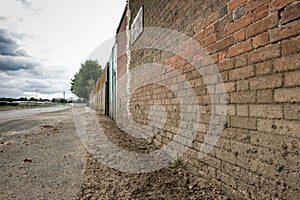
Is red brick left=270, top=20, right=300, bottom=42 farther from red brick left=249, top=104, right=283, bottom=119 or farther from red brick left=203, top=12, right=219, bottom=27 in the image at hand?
red brick left=203, top=12, right=219, bottom=27

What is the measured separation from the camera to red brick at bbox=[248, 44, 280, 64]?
1.53 m

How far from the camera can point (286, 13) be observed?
146cm

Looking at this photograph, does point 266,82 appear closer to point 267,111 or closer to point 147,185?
point 267,111

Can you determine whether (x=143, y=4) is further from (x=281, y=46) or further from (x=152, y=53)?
(x=281, y=46)

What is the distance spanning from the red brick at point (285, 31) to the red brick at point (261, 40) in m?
0.04

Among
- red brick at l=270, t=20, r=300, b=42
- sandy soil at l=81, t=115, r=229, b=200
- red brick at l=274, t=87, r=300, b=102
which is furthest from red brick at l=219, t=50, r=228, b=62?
sandy soil at l=81, t=115, r=229, b=200

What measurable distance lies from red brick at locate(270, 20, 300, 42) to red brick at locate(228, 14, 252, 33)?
11.5 inches

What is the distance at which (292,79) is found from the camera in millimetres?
1406

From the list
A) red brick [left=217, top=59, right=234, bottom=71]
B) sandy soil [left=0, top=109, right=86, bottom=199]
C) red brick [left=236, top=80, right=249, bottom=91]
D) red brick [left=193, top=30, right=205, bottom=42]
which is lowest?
sandy soil [left=0, top=109, right=86, bottom=199]

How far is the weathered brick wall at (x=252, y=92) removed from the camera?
143 centimetres

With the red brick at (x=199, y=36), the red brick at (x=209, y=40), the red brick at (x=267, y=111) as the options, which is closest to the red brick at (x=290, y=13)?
the red brick at (x=267, y=111)

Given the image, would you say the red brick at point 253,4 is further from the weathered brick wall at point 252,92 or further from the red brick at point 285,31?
the red brick at point 285,31

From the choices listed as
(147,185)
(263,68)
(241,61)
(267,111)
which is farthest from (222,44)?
(147,185)

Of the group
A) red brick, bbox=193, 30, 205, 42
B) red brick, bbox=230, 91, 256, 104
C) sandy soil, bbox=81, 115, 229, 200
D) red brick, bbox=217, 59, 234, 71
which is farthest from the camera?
red brick, bbox=193, 30, 205, 42
